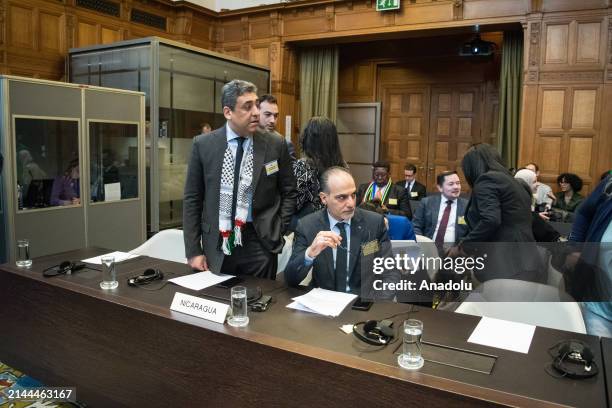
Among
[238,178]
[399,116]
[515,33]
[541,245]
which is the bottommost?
[541,245]

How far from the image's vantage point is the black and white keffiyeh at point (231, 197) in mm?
2193

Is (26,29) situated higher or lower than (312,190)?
higher

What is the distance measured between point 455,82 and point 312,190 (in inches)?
230

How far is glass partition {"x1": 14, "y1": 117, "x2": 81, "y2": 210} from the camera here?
4.08 meters

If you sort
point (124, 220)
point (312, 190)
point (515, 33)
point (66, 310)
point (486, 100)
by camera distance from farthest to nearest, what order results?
point (486, 100) → point (515, 33) → point (124, 220) → point (312, 190) → point (66, 310)

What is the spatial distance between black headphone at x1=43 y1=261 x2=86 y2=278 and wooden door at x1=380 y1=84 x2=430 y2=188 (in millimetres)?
6446

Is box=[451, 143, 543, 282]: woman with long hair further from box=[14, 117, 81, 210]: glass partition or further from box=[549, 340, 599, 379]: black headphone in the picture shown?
box=[14, 117, 81, 210]: glass partition

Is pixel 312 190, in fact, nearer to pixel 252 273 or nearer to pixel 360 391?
pixel 252 273

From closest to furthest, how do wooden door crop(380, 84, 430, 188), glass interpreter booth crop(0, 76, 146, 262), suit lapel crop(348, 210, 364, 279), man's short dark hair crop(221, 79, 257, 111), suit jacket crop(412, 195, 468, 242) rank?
suit lapel crop(348, 210, 364, 279) < man's short dark hair crop(221, 79, 257, 111) < suit jacket crop(412, 195, 468, 242) < glass interpreter booth crop(0, 76, 146, 262) < wooden door crop(380, 84, 430, 188)

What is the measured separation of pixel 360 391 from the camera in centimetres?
121

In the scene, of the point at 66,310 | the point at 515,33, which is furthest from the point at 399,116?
the point at 66,310

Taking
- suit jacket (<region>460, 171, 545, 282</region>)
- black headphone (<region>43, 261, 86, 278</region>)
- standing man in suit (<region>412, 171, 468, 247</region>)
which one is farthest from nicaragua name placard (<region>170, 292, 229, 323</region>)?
standing man in suit (<region>412, 171, 468, 247</region>)

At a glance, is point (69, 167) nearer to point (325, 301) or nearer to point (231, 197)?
point (231, 197)

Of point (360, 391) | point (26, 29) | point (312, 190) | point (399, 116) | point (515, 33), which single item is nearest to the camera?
point (360, 391)
